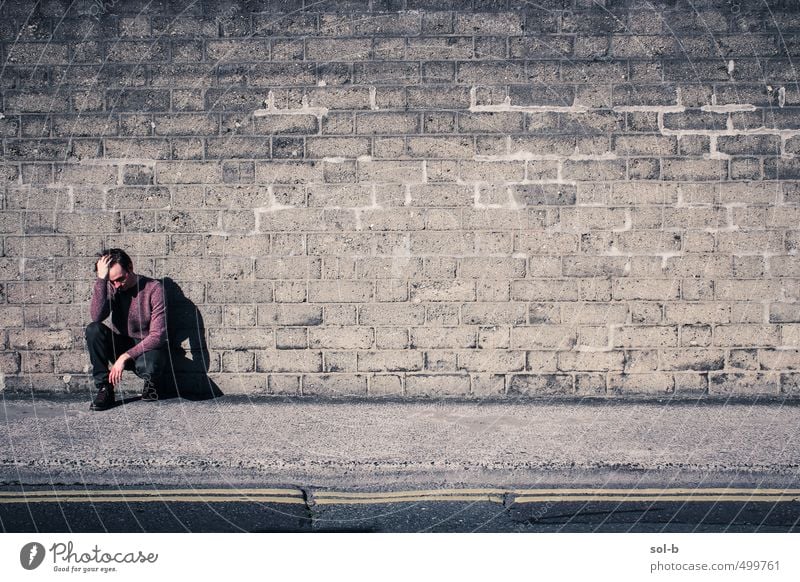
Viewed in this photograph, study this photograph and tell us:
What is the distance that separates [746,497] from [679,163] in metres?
3.28

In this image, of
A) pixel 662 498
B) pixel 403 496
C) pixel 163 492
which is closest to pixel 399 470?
pixel 403 496

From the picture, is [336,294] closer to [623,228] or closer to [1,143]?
[623,228]

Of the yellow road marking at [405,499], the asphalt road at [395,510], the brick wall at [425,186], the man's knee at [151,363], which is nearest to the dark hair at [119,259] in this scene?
the brick wall at [425,186]

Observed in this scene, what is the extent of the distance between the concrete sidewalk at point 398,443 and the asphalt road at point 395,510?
182 millimetres

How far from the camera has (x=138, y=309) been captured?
6.70 meters

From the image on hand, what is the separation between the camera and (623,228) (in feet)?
22.4

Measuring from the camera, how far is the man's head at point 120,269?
6.49 m

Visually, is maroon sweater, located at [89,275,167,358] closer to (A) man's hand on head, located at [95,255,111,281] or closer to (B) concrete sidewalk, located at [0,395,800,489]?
(A) man's hand on head, located at [95,255,111,281]

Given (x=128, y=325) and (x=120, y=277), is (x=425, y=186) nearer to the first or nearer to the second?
(x=120, y=277)

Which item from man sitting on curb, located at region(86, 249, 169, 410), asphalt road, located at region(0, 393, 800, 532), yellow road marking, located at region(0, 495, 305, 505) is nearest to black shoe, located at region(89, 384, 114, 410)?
man sitting on curb, located at region(86, 249, 169, 410)

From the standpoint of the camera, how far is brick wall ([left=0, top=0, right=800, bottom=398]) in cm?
676

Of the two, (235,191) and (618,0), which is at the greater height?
(618,0)

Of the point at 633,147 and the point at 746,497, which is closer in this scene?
the point at 746,497
